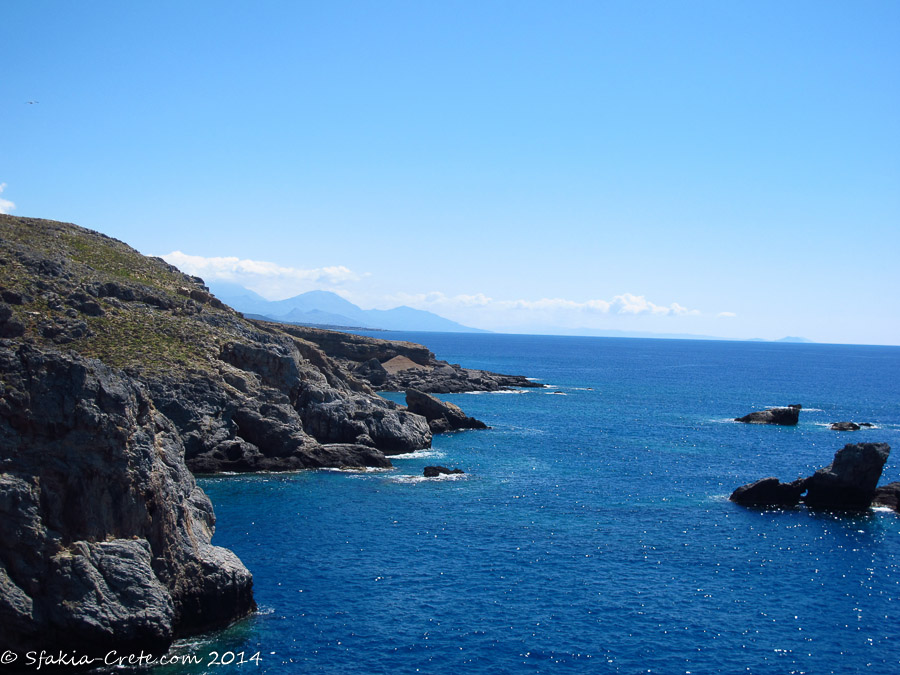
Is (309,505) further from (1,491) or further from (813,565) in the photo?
(813,565)

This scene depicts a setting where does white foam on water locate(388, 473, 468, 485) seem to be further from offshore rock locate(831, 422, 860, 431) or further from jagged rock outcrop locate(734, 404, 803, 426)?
offshore rock locate(831, 422, 860, 431)

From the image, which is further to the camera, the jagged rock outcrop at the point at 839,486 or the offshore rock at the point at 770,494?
the offshore rock at the point at 770,494

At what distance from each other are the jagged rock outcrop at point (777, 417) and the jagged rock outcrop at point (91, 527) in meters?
94.3

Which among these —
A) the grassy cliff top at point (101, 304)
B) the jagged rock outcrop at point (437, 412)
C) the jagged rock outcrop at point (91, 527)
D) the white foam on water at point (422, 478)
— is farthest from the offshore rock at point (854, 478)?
the grassy cliff top at point (101, 304)

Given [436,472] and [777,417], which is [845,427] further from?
[436,472]

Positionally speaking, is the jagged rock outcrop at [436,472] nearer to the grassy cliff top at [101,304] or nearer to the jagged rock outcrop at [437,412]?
the grassy cliff top at [101,304]

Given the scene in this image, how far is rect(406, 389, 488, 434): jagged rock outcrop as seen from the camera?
95.5 m

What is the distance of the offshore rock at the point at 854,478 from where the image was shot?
58.4 m

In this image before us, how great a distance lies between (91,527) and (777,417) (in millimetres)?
101359

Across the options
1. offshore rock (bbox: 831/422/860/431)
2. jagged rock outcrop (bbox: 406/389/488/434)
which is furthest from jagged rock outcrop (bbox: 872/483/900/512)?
jagged rock outcrop (bbox: 406/389/488/434)

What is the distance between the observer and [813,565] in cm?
4425

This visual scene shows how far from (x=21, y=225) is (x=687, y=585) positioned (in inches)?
3045

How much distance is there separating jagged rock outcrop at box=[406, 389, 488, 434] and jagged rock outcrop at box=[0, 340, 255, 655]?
63.0 metres

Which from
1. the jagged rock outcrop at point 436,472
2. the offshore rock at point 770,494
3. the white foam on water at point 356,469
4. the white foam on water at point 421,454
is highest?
the offshore rock at point 770,494
